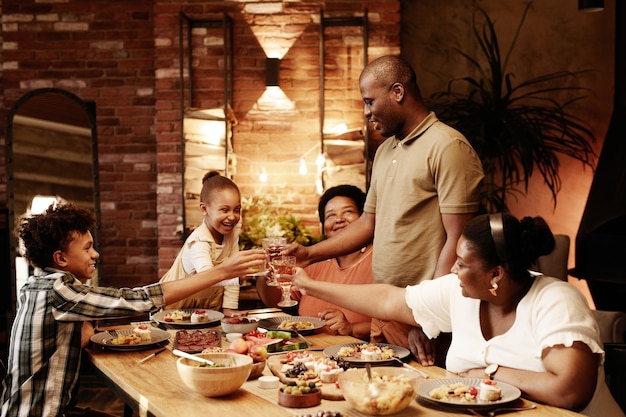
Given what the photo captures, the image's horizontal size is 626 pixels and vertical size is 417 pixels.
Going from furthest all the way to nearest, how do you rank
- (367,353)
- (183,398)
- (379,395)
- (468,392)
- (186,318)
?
(186,318) < (367,353) < (183,398) < (468,392) < (379,395)

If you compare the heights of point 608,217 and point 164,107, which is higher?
point 164,107

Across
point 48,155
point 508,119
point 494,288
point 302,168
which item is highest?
point 508,119

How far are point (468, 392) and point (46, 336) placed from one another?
137cm

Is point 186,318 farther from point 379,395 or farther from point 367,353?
point 379,395

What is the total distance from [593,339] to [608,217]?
2.99 metres

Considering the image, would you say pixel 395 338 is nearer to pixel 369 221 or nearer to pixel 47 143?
pixel 369 221

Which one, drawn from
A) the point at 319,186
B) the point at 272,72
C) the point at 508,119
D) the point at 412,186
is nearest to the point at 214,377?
the point at 412,186

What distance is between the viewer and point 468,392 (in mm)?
1962

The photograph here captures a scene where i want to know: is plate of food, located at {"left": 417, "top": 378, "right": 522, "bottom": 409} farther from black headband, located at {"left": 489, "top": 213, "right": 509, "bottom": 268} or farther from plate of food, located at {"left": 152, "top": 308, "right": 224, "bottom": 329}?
plate of food, located at {"left": 152, "top": 308, "right": 224, "bottom": 329}

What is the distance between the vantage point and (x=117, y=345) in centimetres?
267

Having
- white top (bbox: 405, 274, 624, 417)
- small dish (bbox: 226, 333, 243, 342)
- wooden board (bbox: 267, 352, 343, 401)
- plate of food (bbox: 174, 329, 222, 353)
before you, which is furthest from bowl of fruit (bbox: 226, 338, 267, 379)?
white top (bbox: 405, 274, 624, 417)

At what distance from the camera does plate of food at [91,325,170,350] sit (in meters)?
2.67

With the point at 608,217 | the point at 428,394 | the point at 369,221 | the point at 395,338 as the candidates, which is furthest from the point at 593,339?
the point at 608,217

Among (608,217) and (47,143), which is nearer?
(608,217)
